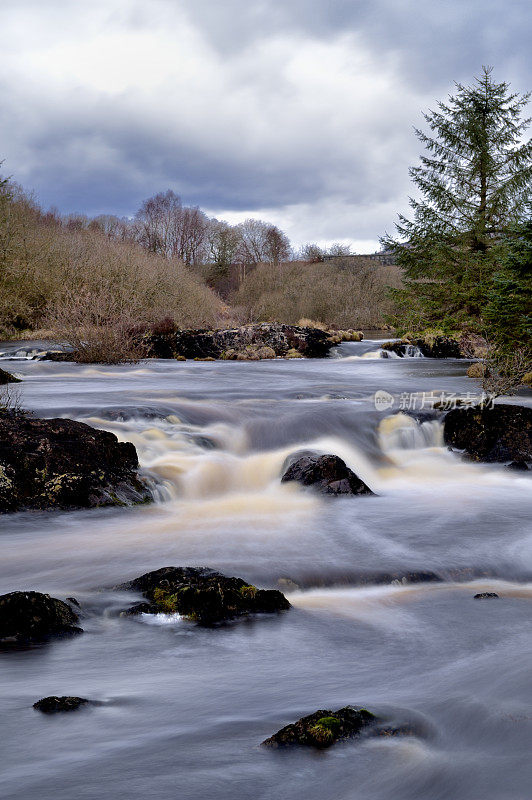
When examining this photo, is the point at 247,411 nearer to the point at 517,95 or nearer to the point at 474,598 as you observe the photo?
the point at 474,598

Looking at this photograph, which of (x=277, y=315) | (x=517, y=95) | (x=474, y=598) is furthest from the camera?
(x=277, y=315)

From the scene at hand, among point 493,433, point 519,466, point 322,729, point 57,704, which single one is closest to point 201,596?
point 57,704

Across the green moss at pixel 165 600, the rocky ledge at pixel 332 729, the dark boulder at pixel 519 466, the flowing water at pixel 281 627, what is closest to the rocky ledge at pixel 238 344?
the flowing water at pixel 281 627

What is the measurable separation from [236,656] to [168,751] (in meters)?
1.21

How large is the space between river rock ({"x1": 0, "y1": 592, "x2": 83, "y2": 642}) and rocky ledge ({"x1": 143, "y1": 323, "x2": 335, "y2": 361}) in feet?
70.8

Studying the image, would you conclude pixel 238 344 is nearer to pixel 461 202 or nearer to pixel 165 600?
pixel 461 202

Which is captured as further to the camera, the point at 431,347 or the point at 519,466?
the point at 431,347

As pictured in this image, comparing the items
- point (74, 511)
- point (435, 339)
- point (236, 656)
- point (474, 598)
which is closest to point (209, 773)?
point (236, 656)

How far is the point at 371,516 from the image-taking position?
24.2 feet

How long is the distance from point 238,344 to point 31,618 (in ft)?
76.4

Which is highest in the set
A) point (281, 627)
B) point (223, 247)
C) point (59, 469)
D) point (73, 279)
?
point (223, 247)

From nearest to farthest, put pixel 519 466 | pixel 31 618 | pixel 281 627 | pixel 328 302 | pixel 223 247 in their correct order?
pixel 31 618 < pixel 281 627 < pixel 519 466 < pixel 328 302 < pixel 223 247

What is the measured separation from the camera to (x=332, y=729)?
278 cm

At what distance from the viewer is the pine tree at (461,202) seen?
27031mm
